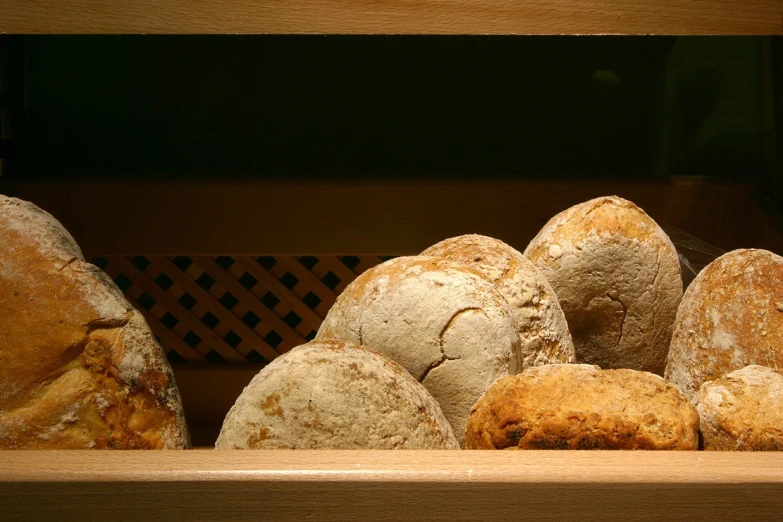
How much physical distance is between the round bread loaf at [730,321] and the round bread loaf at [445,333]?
0.27 m

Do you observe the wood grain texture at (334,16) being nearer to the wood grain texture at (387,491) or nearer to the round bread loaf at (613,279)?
the round bread loaf at (613,279)

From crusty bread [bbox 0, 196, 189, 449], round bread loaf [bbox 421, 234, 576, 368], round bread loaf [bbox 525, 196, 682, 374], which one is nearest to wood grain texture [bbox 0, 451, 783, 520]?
crusty bread [bbox 0, 196, 189, 449]

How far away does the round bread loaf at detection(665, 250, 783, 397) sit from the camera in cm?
101

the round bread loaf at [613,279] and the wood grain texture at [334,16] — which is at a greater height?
the wood grain texture at [334,16]

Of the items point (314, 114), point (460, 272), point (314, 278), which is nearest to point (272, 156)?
point (314, 114)

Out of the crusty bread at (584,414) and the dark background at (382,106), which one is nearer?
the crusty bread at (584,414)

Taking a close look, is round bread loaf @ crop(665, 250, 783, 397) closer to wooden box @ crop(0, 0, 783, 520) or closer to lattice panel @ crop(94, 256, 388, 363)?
wooden box @ crop(0, 0, 783, 520)

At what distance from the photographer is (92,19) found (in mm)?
1120

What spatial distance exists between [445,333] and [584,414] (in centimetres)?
24

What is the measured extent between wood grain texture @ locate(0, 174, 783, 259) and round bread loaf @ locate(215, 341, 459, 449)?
0.83m

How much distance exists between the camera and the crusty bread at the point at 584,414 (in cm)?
74

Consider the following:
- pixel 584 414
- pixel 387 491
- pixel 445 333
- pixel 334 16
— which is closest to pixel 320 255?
pixel 334 16

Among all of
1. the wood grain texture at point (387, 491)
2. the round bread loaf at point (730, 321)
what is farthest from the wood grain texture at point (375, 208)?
the wood grain texture at point (387, 491)

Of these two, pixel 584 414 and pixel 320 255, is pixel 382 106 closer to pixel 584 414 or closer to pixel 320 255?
pixel 320 255
